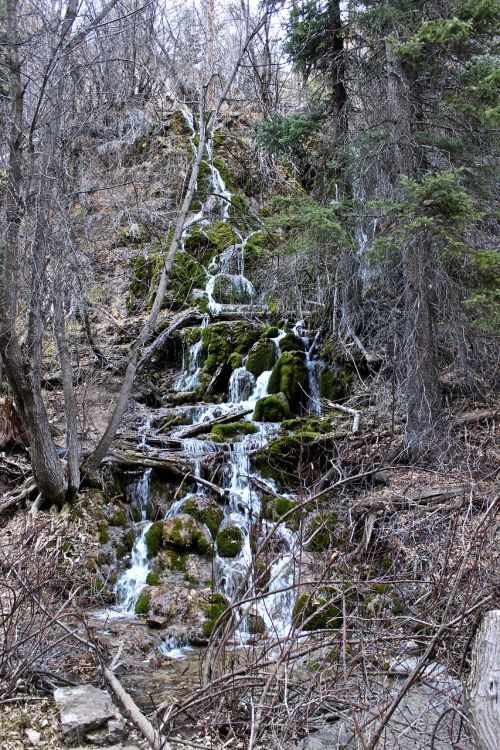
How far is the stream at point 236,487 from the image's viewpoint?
6.76 meters

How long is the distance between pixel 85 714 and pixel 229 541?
14.5 ft

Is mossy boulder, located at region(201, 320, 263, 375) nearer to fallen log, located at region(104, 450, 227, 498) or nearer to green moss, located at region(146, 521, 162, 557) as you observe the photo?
fallen log, located at region(104, 450, 227, 498)

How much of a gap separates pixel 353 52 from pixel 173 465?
25.0 feet

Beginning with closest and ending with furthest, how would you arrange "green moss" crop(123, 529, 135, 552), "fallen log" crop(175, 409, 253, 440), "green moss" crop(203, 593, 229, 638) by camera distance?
1. "green moss" crop(203, 593, 229, 638)
2. "green moss" crop(123, 529, 135, 552)
3. "fallen log" crop(175, 409, 253, 440)

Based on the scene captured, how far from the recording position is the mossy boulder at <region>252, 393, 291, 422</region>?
11.6 meters

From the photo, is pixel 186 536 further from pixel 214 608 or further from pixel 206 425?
pixel 206 425

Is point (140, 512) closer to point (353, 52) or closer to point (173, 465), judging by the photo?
point (173, 465)

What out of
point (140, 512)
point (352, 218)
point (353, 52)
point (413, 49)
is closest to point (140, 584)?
point (140, 512)

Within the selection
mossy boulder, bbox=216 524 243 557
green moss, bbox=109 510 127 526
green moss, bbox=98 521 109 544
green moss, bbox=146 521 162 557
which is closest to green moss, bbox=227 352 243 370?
green moss, bbox=109 510 127 526

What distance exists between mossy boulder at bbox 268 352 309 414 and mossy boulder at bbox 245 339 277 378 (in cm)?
46

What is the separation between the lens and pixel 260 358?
13.1m

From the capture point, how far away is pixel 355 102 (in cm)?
1141

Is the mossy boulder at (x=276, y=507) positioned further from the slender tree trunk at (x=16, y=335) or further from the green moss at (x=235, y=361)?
the green moss at (x=235, y=361)

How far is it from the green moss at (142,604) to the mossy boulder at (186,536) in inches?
33.7
